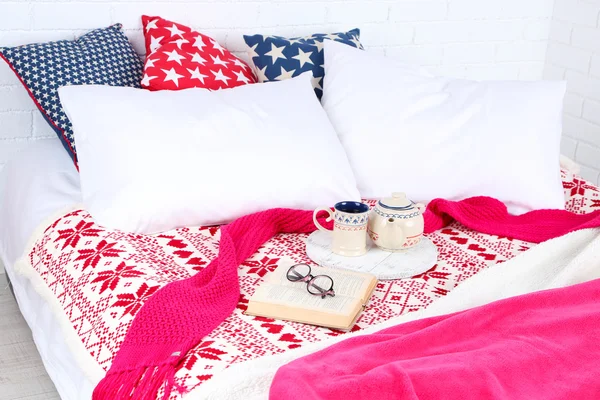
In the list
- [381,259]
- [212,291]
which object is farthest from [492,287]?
[212,291]

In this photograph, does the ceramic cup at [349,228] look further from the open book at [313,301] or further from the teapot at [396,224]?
the open book at [313,301]

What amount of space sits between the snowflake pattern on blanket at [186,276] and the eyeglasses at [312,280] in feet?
0.25

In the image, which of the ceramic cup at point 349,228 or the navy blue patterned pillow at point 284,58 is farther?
the navy blue patterned pillow at point 284,58

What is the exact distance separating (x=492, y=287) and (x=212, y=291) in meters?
0.57

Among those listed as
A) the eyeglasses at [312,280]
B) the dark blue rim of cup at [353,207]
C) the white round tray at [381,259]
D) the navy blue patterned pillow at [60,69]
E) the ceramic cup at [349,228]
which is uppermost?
the navy blue patterned pillow at [60,69]

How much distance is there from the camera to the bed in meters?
1.45

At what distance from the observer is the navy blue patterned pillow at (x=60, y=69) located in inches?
83.7

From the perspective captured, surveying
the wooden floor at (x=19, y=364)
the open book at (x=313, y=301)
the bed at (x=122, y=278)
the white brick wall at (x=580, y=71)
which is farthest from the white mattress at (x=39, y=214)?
the white brick wall at (x=580, y=71)

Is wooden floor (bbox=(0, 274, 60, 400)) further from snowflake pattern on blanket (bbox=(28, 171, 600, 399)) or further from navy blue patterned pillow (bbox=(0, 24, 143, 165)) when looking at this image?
navy blue patterned pillow (bbox=(0, 24, 143, 165))

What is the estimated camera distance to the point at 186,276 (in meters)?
1.65

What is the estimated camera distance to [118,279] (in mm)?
1624


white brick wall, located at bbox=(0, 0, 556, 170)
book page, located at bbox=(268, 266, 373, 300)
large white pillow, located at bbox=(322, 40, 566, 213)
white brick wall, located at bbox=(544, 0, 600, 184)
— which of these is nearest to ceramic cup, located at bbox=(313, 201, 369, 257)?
book page, located at bbox=(268, 266, 373, 300)

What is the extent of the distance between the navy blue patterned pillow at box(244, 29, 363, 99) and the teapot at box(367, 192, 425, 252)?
654 millimetres

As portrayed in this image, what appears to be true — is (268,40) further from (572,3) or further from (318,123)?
(572,3)
